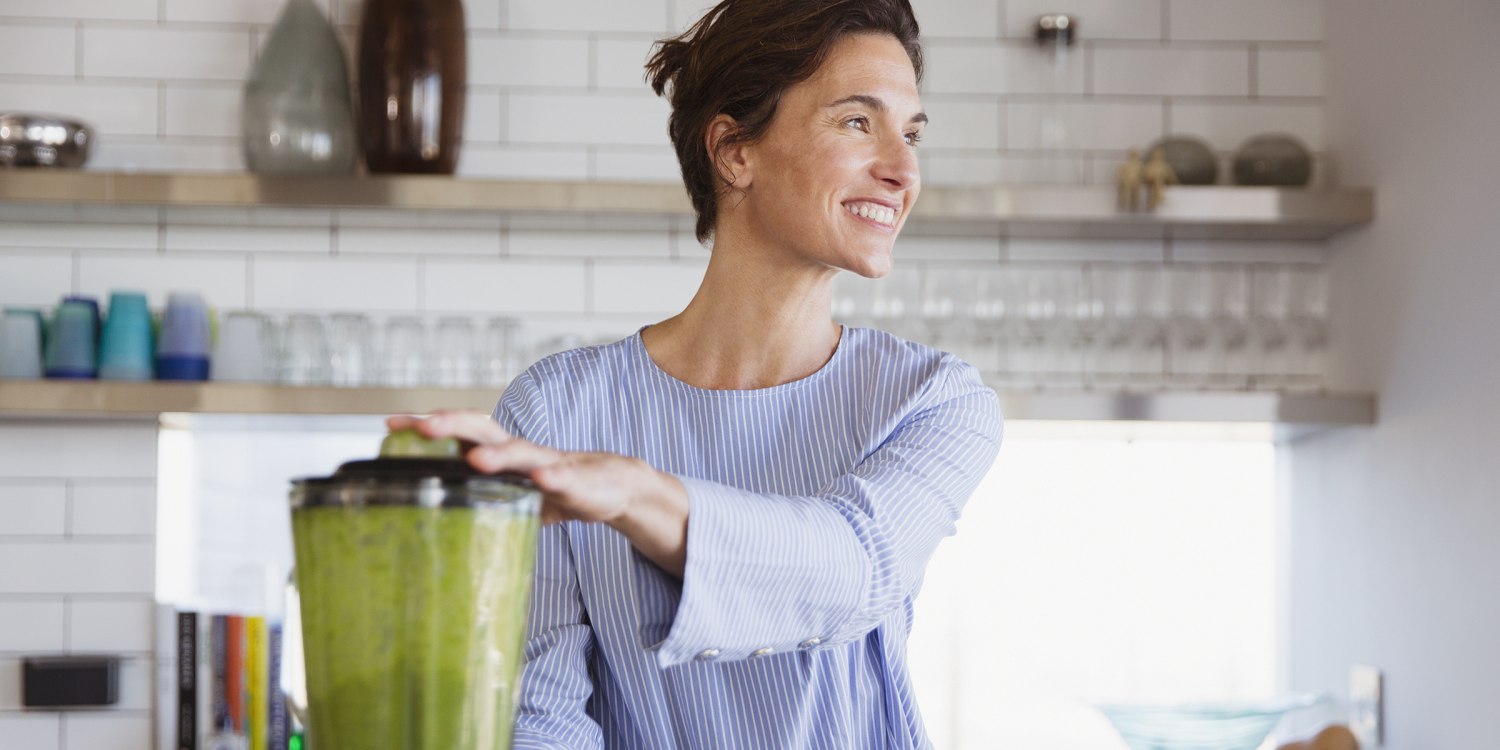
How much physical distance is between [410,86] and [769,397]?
177cm

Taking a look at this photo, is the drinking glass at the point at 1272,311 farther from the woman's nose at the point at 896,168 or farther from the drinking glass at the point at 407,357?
the woman's nose at the point at 896,168

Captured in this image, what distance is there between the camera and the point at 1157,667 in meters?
3.05

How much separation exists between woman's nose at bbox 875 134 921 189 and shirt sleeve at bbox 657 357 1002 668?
0.23m

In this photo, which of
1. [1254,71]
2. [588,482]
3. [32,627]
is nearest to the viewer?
[588,482]

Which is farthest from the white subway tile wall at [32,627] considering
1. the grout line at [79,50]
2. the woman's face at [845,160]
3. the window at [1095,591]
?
the woman's face at [845,160]

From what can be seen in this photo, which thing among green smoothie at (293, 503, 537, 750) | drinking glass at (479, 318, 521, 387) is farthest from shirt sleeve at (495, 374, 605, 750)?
drinking glass at (479, 318, 521, 387)

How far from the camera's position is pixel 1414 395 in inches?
99.9

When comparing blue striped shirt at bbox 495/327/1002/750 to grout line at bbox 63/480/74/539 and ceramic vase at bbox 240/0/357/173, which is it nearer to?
ceramic vase at bbox 240/0/357/173

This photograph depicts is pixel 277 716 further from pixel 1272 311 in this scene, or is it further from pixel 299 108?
pixel 1272 311

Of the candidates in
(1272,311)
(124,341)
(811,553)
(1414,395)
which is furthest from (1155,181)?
(811,553)

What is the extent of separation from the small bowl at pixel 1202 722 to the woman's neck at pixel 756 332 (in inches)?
63.8

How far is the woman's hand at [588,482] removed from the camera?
615 millimetres

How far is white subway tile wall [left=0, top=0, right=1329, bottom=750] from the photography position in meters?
2.95

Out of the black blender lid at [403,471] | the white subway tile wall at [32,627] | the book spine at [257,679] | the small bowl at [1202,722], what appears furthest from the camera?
the white subway tile wall at [32,627]
